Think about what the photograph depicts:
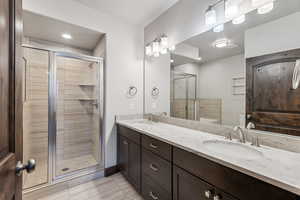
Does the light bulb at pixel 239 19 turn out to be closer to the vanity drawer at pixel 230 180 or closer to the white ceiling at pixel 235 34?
the white ceiling at pixel 235 34

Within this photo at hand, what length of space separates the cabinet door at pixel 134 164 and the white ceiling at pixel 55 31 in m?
1.89

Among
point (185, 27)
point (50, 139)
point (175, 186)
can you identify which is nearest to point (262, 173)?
point (175, 186)

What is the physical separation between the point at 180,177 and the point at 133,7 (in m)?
2.29

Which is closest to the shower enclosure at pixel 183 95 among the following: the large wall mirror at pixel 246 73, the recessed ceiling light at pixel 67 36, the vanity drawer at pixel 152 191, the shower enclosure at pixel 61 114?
the large wall mirror at pixel 246 73

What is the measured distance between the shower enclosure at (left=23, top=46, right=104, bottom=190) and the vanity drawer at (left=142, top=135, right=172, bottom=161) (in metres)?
1.01

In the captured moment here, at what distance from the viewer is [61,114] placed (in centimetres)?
253

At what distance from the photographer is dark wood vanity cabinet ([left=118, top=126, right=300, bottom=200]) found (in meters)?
0.73

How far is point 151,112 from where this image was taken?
8.21 feet

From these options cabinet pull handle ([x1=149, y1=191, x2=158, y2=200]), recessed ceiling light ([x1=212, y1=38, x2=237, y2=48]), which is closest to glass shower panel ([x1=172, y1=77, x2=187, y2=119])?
recessed ceiling light ([x1=212, y1=38, x2=237, y2=48])

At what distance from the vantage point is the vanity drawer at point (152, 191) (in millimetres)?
1262

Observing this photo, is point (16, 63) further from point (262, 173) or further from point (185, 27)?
point (185, 27)

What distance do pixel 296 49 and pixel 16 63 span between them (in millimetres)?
1739

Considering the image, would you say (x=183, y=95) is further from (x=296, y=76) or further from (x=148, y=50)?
(x=296, y=76)

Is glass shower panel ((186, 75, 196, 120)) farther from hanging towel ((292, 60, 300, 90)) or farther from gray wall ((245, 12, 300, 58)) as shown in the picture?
hanging towel ((292, 60, 300, 90))
